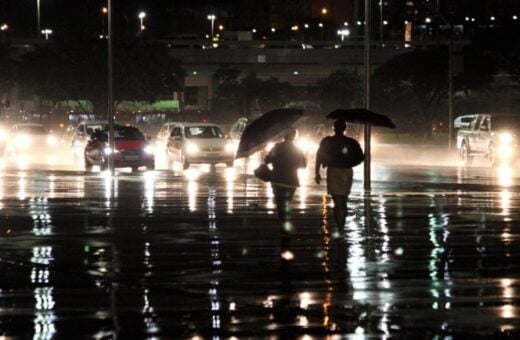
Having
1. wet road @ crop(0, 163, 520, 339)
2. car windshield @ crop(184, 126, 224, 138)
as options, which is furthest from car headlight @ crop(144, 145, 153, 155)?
wet road @ crop(0, 163, 520, 339)

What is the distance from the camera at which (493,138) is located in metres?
47.1

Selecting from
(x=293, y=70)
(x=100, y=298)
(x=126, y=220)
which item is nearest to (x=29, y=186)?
(x=126, y=220)

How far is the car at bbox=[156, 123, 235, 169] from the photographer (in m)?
47.2

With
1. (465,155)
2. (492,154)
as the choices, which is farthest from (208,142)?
(465,155)

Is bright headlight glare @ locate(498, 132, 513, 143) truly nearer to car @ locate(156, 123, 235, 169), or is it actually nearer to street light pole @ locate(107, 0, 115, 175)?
car @ locate(156, 123, 235, 169)

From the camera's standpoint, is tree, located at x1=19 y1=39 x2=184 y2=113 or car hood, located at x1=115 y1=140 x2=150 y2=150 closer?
car hood, located at x1=115 y1=140 x2=150 y2=150

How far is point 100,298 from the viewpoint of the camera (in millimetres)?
13609

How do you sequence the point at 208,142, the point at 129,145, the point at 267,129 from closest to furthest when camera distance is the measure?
the point at 267,129, the point at 129,145, the point at 208,142

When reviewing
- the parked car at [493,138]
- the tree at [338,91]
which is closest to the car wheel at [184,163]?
the parked car at [493,138]

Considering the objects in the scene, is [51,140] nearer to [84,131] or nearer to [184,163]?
[84,131]

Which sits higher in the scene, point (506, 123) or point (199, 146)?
point (506, 123)

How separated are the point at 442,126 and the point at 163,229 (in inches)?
3024

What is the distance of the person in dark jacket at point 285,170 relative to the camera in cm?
1938

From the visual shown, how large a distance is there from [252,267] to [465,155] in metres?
35.4
